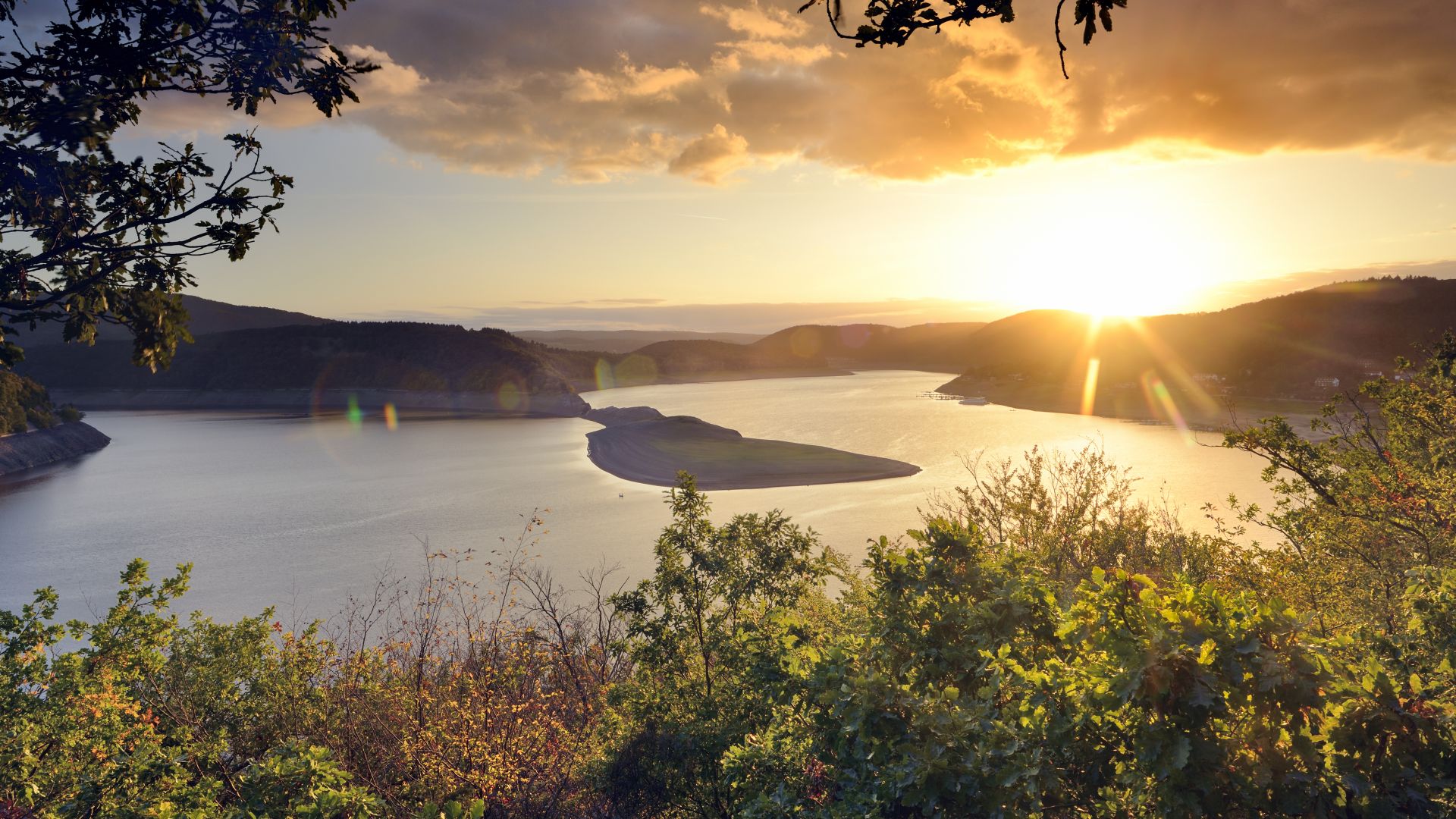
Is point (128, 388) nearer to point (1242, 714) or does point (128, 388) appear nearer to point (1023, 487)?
point (1023, 487)

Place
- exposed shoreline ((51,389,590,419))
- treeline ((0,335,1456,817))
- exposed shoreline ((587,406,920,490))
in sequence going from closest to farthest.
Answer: treeline ((0,335,1456,817))
exposed shoreline ((587,406,920,490))
exposed shoreline ((51,389,590,419))

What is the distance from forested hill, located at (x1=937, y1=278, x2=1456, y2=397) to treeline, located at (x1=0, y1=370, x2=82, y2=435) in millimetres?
112411

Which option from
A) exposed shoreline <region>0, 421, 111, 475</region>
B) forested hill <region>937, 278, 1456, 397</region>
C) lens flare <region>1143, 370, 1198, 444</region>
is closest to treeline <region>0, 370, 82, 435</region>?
exposed shoreline <region>0, 421, 111, 475</region>

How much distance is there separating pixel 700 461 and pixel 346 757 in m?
43.4

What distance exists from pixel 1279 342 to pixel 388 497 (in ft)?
352

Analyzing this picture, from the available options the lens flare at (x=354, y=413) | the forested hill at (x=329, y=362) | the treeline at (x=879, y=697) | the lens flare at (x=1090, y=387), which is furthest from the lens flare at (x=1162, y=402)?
the lens flare at (x=354, y=413)

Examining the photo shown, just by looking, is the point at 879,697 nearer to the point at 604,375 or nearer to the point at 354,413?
the point at 354,413

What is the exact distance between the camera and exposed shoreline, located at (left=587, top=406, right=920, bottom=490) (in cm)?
4772

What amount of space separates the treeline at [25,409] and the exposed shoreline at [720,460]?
47526 millimetres

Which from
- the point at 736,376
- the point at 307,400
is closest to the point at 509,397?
the point at 307,400

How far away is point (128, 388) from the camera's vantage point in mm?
122125

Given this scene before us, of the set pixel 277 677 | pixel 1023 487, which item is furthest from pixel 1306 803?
pixel 1023 487

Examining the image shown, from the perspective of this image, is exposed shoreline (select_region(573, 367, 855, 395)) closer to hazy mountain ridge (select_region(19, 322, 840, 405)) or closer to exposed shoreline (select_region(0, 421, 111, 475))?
hazy mountain ridge (select_region(19, 322, 840, 405))

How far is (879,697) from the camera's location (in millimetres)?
4496
